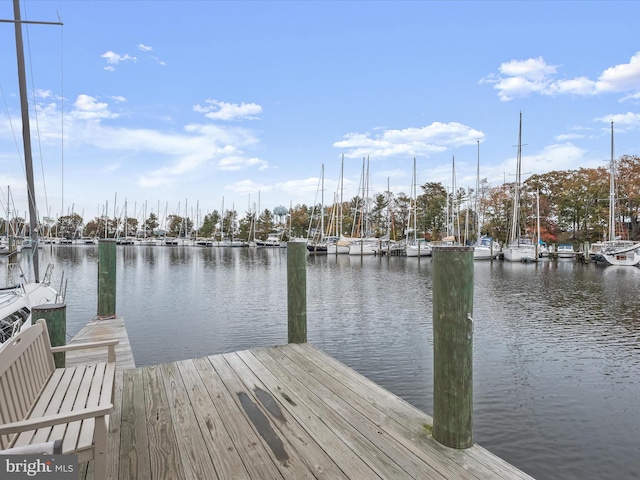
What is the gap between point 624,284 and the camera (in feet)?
70.9

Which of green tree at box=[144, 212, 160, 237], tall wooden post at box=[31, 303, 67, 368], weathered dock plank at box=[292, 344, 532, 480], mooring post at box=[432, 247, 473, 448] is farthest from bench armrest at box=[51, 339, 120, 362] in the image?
green tree at box=[144, 212, 160, 237]

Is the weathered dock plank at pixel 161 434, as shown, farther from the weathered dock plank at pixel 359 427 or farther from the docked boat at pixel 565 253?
the docked boat at pixel 565 253

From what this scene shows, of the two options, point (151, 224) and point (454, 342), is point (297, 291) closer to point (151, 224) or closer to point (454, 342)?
point (454, 342)

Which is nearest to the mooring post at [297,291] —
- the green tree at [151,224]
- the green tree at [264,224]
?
the green tree at [264,224]

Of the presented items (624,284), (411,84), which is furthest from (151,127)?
(624,284)

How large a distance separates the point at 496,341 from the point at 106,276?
380 inches

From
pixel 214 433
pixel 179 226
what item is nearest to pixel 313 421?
pixel 214 433

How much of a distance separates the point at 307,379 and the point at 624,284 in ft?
81.4

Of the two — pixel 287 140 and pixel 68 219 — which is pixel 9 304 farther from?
pixel 68 219

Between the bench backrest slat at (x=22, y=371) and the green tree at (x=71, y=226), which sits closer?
the bench backrest slat at (x=22, y=371)

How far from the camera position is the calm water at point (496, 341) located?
5211 mm

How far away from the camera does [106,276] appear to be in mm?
7926
